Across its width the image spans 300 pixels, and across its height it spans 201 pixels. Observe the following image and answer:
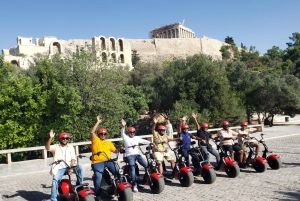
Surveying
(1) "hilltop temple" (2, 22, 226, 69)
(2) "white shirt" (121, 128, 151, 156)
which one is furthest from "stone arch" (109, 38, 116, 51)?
(2) "white shirt" (121, 128, 151, 156)

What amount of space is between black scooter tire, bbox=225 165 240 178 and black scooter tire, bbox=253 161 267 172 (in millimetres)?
852

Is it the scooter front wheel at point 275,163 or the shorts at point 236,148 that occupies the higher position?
the shorts at point 236,148

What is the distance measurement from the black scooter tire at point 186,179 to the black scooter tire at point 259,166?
2.31 meters

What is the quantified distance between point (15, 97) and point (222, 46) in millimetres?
80258

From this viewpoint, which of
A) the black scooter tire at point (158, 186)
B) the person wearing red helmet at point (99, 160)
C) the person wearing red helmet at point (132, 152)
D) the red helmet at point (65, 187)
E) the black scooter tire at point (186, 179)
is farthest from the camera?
the black scooter tire at point (186, 179)

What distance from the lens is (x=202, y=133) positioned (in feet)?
28.0

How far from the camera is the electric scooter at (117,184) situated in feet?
19.7

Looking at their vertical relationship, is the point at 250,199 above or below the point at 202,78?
below

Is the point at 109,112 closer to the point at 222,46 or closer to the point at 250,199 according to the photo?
the point at 250,199

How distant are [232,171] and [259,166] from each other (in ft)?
3.29

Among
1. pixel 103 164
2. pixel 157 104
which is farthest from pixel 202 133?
pixel 157 104

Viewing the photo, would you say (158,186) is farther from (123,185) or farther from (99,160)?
(99,160)

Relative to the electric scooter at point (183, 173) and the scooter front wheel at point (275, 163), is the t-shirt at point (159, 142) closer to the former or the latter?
the electric scooter at point (183, 173)

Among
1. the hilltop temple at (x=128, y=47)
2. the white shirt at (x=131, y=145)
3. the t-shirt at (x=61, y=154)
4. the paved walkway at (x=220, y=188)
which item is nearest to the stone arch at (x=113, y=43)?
the hilltop temple at (x=128, y=47)
